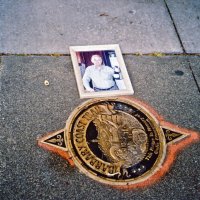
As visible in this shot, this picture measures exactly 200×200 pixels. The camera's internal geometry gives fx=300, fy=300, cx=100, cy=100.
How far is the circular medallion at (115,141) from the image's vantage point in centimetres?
175

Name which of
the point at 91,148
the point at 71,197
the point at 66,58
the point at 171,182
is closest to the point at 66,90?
the point at 66,58

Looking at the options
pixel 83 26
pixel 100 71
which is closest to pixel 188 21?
Answer: pixel 83 26

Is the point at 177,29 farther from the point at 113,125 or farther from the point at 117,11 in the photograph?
the point at 113,125

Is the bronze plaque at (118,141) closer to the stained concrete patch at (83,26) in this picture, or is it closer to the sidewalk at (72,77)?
the sidewalk at (72,77)

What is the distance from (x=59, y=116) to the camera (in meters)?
1.97

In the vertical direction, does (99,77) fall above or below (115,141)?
above

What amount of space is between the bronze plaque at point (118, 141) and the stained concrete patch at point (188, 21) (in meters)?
0.87

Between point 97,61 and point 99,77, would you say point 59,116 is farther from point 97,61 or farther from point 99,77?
point 97,61

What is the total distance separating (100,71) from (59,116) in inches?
19.1

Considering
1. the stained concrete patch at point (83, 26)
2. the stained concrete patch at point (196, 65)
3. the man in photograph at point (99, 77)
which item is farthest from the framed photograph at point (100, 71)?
the stained concrete patch at point (196, 65)

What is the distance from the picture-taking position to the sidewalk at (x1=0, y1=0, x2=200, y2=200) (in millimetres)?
1690

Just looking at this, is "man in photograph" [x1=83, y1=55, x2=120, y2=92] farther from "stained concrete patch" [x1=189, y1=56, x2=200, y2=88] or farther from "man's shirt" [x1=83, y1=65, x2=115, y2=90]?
"stained concrete patch" [x1=189, y1=56, x2=200, y2=88]

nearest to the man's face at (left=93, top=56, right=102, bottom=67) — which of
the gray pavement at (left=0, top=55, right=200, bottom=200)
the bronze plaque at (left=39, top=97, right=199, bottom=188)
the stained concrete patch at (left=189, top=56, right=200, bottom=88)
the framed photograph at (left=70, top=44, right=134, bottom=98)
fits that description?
the framed photograph at (left=70, top=44, right=134, bottom=98)

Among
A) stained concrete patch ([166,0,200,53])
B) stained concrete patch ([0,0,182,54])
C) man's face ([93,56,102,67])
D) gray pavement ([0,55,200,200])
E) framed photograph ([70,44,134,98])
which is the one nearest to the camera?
gray pavement ([0,55,200,200])
